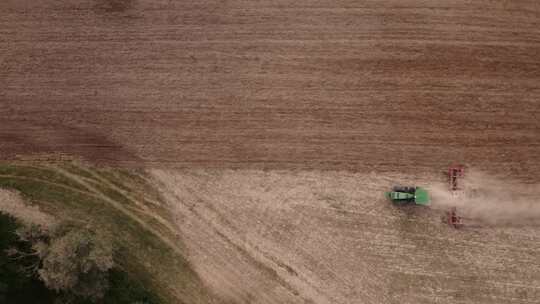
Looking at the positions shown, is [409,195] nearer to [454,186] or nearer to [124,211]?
[454,186]

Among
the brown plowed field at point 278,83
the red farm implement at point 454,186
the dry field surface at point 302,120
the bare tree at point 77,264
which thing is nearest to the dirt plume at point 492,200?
the red farm implement at point 454,186

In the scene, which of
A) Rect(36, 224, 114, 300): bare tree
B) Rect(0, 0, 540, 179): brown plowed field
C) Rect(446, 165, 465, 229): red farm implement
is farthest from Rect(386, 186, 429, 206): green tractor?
Rect(36, 224, 114, 300): bare tree

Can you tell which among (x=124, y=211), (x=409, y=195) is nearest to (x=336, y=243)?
(x=409, y=195)

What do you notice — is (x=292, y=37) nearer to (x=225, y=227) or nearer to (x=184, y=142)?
(x=184, y=142)

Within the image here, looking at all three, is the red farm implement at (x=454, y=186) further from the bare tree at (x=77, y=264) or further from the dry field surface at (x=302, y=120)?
the bare tree at (x=77, y=264)

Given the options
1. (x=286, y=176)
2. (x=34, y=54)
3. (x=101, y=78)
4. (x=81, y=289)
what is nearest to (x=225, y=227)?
(x=286, y=176)

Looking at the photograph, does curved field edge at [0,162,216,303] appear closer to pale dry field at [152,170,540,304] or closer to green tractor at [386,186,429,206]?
pale dry field at [152,170,540,304]

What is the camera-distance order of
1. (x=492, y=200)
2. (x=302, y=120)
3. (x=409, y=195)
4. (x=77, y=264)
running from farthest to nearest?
1. (x=302, y=120)
2. (x=492, y=200)
3. (x=409, y=195)
4. (x=77, y=264)
